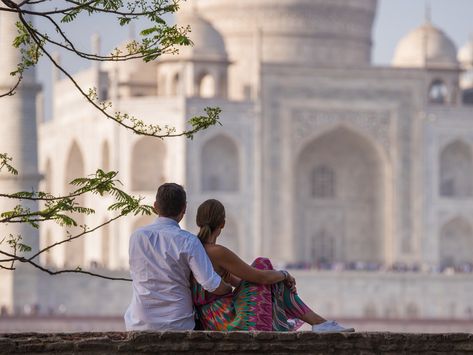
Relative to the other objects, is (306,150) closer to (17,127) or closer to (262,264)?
(17,127)

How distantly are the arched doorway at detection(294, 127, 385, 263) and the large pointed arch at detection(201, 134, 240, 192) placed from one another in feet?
6.59

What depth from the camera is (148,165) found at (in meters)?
37.5

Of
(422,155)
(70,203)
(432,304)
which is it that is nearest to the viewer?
(70,203)

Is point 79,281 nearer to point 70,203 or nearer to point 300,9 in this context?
point 300,9

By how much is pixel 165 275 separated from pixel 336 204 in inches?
1291

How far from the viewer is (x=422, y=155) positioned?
3828cm

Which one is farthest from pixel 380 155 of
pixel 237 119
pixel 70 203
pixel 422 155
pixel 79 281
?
pixel 70 203

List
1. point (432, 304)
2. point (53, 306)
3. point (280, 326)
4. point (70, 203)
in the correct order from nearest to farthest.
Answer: point (280, 326) → point (70, 203) → point (53, 306) → point (432, 304)

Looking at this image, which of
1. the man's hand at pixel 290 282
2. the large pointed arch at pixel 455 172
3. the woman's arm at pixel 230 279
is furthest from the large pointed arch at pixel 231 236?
the man's hand at pixel 290 282

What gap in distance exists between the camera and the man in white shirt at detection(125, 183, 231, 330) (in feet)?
22.1

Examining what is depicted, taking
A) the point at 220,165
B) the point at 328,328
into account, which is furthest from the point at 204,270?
the point at 220,165

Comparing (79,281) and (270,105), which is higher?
(270,105)

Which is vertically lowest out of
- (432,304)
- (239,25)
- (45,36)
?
(432,304)

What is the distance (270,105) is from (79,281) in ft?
20.8
